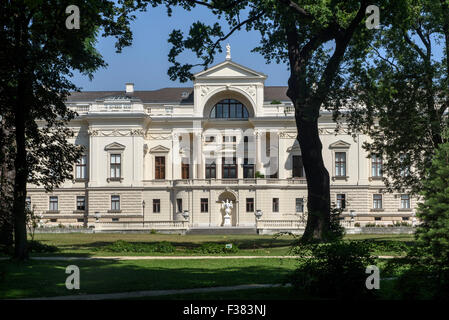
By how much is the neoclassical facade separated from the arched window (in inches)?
4.2

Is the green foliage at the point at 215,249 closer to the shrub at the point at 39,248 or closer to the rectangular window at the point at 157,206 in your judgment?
the shrub at the point at 39,248

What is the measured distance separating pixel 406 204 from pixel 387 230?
13984mm

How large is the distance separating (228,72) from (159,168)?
12325 mm

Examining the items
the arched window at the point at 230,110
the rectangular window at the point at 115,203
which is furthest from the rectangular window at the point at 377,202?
the rectangular window at the point at 115,203

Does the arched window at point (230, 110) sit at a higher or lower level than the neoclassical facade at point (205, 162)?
higher


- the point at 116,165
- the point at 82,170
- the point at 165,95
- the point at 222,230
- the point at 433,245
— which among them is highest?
the point at 165,95

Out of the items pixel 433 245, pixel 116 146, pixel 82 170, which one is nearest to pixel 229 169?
pixel 116 146

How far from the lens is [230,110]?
6425 cm

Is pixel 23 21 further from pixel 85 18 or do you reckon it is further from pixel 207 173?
pixel 207 173

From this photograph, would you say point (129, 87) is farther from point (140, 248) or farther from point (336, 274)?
point (336, 274)

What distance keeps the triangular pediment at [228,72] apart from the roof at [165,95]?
368cm

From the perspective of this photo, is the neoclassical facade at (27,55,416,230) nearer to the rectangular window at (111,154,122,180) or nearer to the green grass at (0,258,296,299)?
the rectangular window at (111,154,122,180)

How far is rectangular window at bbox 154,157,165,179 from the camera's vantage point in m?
63.6

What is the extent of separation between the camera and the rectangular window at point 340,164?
2457 inches
